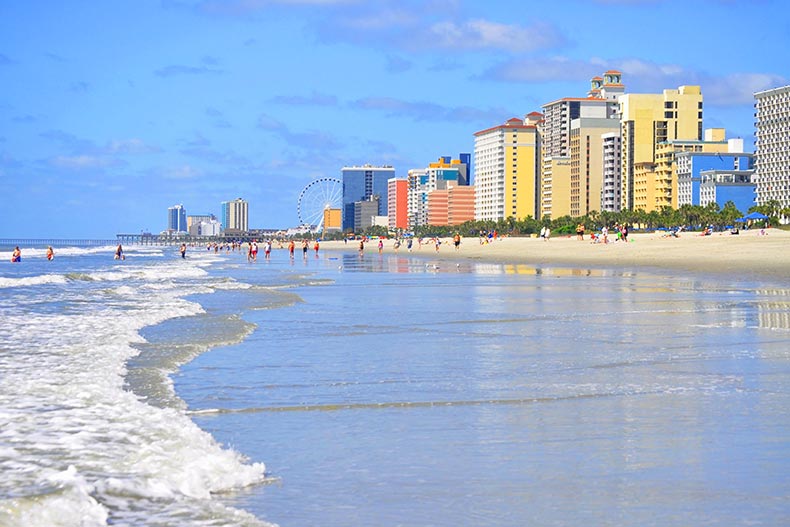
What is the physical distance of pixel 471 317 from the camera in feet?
58.3

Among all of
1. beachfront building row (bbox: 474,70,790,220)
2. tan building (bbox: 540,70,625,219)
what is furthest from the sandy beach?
tan building (bbox: 540,70,625,219)

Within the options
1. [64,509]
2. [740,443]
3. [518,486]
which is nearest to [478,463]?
[518,486]

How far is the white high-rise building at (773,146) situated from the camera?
14062 centimetres

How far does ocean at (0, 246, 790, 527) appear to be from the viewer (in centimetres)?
543

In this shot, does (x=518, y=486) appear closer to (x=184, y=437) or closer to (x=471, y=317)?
(x=184, y=437)

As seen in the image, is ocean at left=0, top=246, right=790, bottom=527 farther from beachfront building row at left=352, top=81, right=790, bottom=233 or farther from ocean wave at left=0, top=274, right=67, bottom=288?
beachfront building row at left=352, top=81, right=790, bottom=233

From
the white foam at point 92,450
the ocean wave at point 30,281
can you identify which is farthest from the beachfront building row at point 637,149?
the white foam at point 92,450

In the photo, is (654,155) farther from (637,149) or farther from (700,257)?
(700,257)

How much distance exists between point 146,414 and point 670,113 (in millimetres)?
176226

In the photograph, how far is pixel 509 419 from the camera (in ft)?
25.7

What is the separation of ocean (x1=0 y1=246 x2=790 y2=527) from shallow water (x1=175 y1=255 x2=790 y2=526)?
0.02 meters

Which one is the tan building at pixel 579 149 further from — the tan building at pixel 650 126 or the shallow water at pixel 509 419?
the shallow water at pixel 509 419

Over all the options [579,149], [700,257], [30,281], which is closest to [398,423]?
[30,281]

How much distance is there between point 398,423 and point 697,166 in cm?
15537
